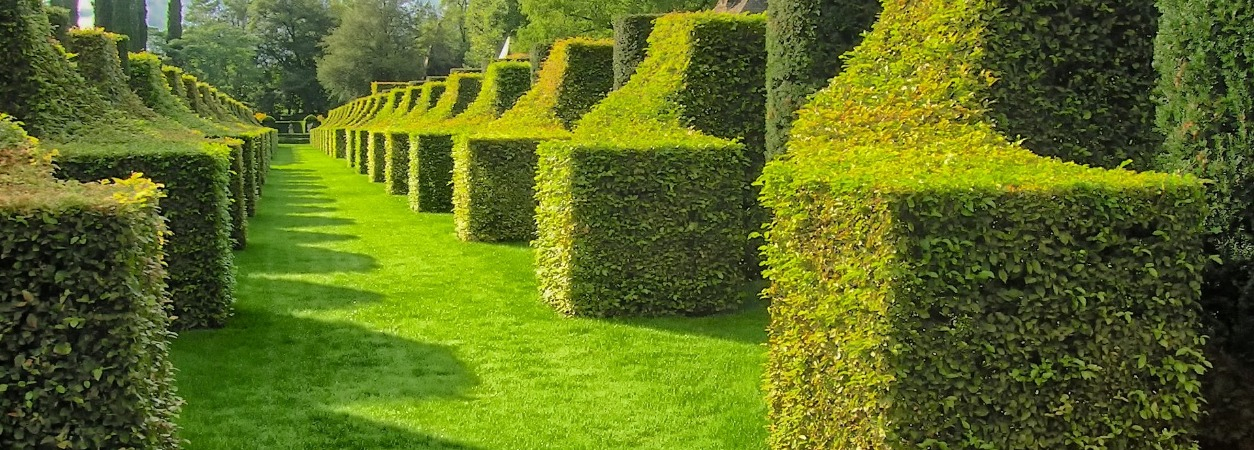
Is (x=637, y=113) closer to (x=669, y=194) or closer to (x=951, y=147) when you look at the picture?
(x=669, y=194)

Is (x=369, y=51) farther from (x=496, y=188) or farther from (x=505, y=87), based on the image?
(x=496, y=188)

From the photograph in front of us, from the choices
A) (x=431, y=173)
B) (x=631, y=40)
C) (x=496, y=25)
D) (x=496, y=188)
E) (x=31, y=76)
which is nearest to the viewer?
(x=31, y=76)

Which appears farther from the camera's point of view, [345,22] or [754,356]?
[345,22]

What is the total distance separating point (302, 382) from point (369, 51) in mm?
79661

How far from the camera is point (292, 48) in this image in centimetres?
9531

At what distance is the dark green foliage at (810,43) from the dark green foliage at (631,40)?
3903 mm

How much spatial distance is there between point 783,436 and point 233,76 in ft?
292

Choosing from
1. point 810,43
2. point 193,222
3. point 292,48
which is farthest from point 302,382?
point 292,48

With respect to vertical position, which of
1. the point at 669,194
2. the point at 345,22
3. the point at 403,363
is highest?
the point at 345,22

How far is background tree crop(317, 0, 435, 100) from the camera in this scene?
82.3 m

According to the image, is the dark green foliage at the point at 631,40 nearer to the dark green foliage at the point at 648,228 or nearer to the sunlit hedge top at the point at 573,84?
the sunlit hedge top at the point at 573,84

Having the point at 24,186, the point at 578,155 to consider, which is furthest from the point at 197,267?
the point at 24,186

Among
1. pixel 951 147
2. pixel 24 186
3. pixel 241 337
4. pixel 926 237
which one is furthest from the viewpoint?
pixel 241 337

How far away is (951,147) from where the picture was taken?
18.2 feet
